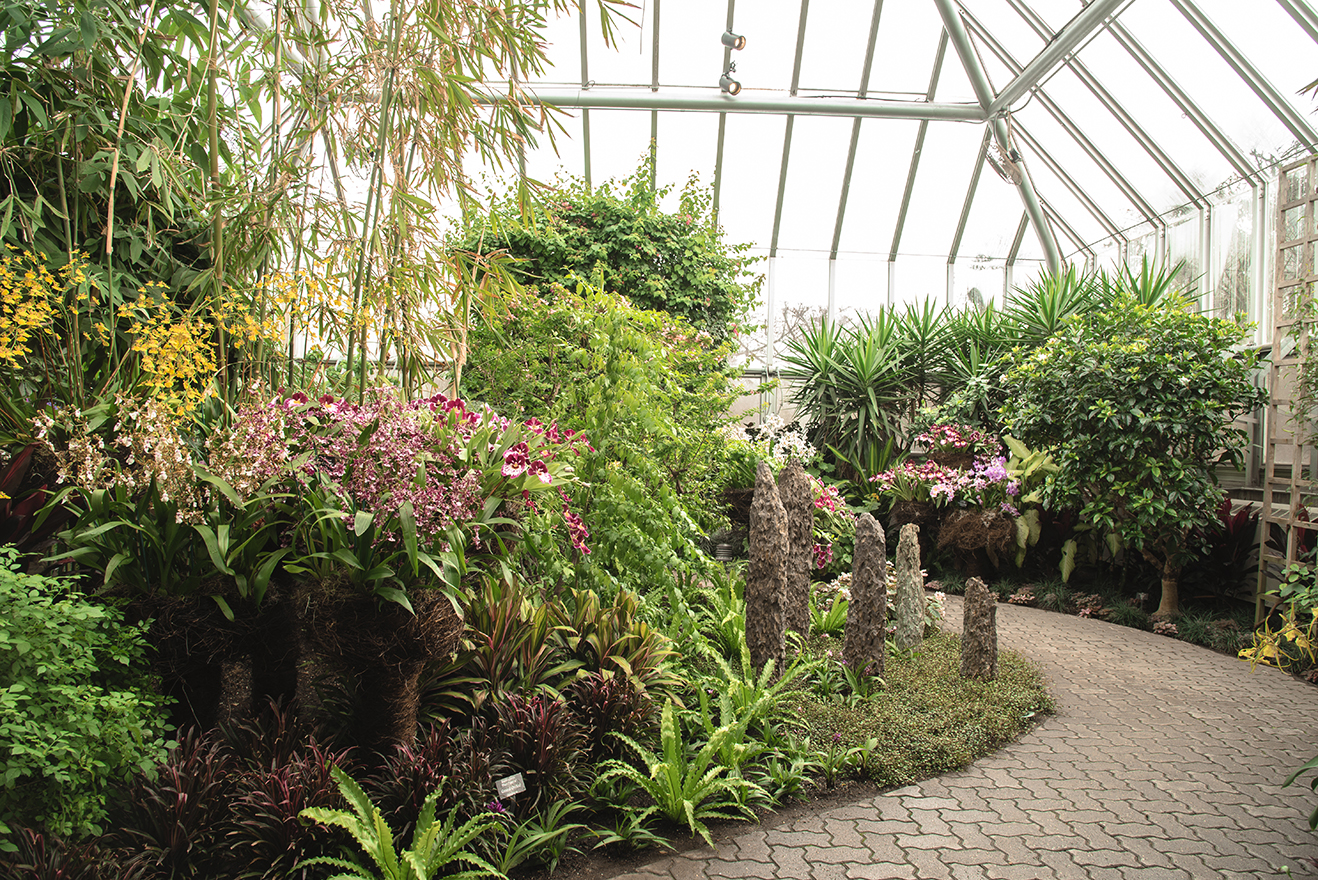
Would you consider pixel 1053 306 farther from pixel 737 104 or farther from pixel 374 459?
pixel 374 459

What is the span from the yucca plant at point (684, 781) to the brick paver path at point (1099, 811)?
0.43 ft

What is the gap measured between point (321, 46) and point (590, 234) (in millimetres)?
4286

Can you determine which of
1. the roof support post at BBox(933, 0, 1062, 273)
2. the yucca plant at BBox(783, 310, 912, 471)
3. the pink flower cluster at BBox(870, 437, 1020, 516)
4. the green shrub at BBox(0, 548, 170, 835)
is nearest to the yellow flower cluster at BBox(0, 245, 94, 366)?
the green shrub at BBox(0, 548, 170, 835)

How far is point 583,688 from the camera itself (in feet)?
9.40

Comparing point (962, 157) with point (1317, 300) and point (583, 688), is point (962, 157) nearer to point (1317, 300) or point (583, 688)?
point (1317, 300)

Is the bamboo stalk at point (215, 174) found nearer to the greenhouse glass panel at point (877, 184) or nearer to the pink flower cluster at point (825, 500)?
the pink flower cluster at point (825, 500)

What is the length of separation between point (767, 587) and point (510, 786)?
168 centimetres

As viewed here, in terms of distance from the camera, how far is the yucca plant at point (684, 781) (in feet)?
8.25

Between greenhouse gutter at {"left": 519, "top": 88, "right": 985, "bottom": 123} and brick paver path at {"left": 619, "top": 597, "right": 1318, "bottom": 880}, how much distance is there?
7.83m

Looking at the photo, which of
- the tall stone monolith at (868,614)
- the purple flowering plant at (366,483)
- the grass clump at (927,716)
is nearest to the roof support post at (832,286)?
the grass clump at (927,716)

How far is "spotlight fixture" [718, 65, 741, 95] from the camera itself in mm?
9336

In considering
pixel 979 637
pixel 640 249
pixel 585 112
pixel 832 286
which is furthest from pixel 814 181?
pixel 979 637

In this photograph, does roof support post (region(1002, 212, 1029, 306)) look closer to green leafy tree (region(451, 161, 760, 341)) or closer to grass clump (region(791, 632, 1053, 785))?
green leafy tree (region(451, 161, 760, 341))

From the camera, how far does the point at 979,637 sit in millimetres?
3941
